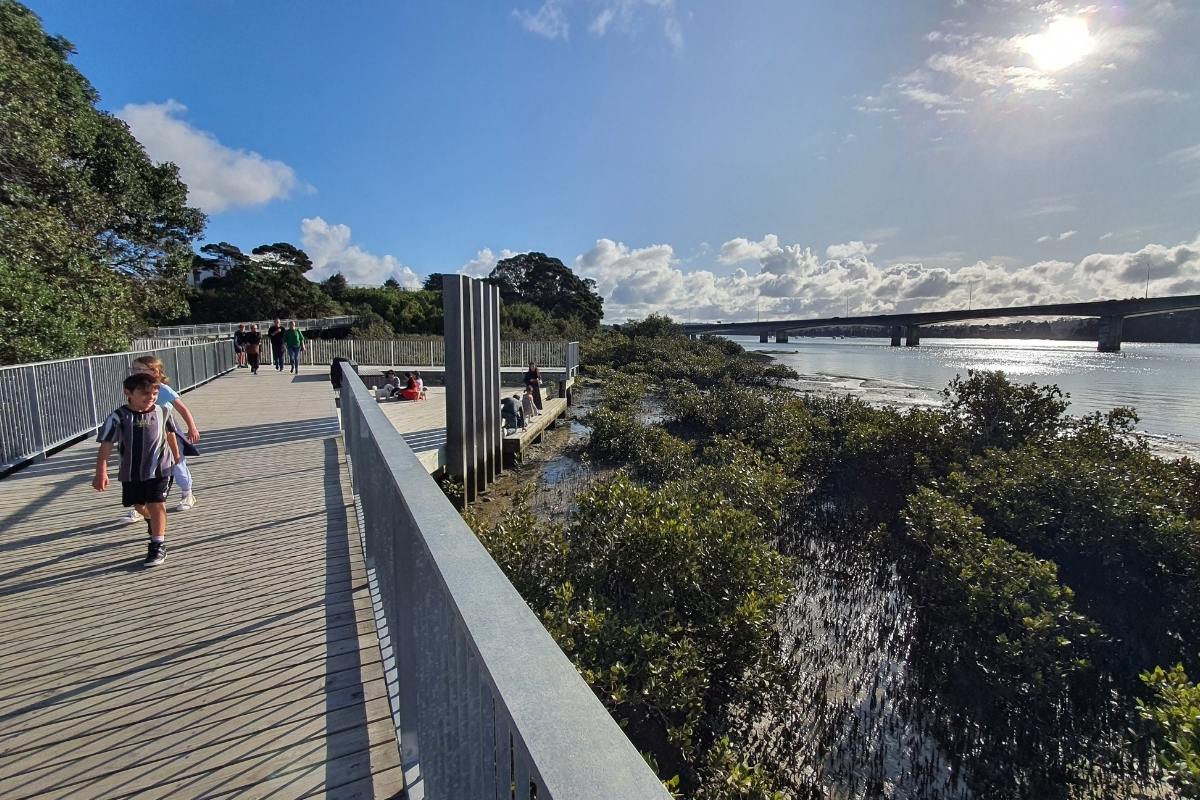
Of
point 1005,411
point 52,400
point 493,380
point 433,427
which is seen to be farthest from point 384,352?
point 1005,411

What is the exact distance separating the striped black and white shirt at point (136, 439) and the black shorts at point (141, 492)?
31mm

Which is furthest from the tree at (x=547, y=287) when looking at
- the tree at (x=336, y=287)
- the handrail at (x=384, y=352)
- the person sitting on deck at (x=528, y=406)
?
the person sitting on deck at (x=528, y=406)

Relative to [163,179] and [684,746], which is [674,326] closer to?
[163,179]

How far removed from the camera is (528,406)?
14.0 m

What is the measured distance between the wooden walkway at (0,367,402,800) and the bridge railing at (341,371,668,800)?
18.3 inches

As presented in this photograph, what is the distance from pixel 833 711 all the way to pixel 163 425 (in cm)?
591

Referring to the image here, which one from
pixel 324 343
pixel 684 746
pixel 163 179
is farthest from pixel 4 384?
pixel 163 179

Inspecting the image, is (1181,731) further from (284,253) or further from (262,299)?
(284,253)

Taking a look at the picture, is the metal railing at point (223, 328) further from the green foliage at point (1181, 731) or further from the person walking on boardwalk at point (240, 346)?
the green foliage at point (1181, 731)

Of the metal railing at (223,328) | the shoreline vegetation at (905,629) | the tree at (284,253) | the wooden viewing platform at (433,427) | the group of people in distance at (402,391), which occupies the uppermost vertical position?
the tree at (284,253)

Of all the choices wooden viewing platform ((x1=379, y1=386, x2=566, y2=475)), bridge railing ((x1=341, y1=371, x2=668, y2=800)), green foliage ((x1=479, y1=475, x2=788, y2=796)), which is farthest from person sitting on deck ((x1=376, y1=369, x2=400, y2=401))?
bridge railing ((x1=341, y1=371, x2=668, y2=800))

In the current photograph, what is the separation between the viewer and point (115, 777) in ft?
6.63

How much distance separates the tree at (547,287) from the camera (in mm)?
67688

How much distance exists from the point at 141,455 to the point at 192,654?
173cm
